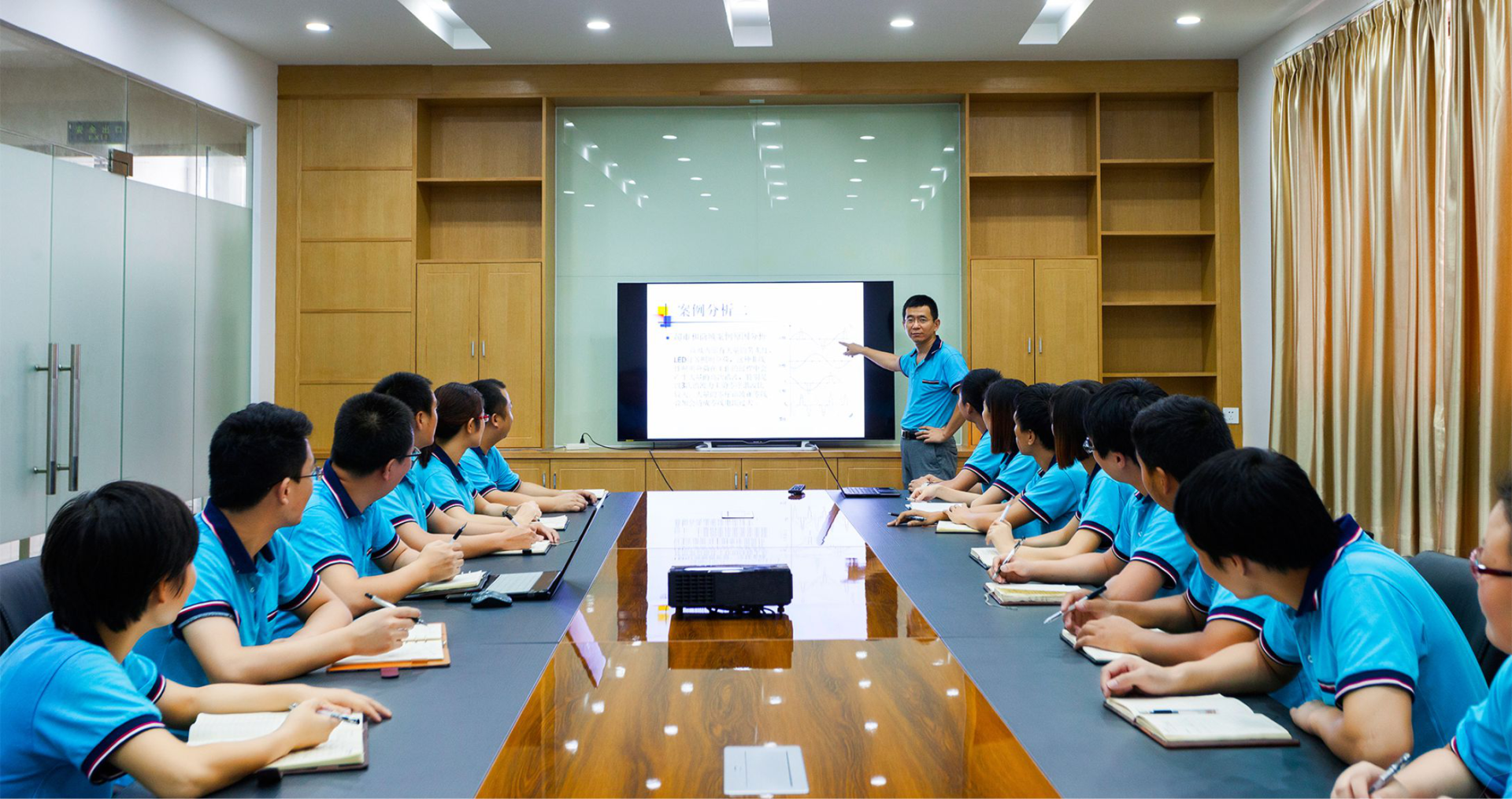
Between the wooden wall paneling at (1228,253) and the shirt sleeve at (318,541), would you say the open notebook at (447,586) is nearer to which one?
the shirt sleeve at (318,541)

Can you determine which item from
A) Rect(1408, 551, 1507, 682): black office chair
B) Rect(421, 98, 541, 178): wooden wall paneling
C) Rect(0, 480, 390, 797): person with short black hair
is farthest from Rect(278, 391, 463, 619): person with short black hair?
Rect(421, 98, 541, 178): wooden wall paneling

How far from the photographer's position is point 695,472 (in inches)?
223

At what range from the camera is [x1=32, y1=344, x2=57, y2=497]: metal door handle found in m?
3.88

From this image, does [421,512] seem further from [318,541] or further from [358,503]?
[318,541]

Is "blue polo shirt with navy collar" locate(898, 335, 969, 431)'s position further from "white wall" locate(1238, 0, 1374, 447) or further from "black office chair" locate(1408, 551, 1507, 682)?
"black office chair" locate(1408, 551, 1507, 682)

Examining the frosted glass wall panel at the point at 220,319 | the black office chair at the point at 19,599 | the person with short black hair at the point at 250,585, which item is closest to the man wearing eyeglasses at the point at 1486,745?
the person with short black hair at the point at 250,585

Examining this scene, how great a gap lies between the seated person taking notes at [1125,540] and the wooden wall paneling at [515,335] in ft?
13.0

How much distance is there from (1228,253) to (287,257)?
17.8 feet

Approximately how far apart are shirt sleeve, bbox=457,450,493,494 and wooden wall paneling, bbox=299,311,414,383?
2189mm

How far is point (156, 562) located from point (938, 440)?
4.27 metres

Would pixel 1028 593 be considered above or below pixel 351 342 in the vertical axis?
below

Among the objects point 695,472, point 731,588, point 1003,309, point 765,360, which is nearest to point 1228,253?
point 1003,309

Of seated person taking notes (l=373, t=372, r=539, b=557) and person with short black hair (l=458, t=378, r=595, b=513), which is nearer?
seated person taking notes (l=373, t=372, r=539, b=557)

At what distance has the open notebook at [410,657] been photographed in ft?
5.33
